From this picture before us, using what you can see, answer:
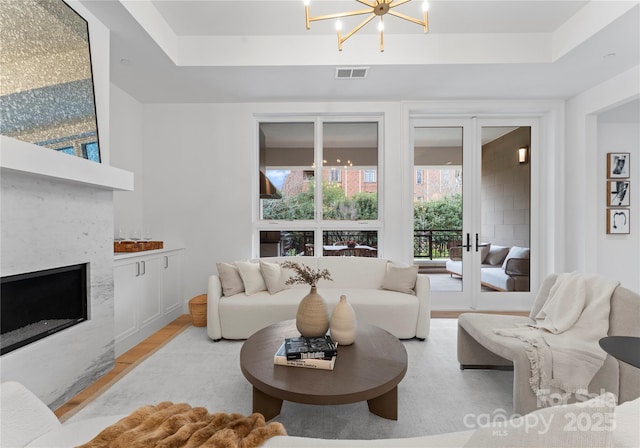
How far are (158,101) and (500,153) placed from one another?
4.62 m

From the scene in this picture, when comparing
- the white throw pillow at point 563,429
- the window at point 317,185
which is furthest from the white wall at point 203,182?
the white throw pillow at point 563,429

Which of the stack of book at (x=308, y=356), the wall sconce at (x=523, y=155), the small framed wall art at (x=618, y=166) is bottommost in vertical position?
the stack of book at (x=308, y=356)

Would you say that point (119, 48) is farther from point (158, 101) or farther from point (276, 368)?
point (276, 368)

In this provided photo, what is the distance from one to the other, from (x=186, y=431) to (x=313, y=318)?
1.25 meters

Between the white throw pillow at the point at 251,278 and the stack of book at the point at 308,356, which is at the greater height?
the white throw pillow at the point at 251,278

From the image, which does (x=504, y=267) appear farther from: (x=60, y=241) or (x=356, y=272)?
(x=60, y=241)

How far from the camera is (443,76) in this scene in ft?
11.1

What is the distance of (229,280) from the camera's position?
3.33 m

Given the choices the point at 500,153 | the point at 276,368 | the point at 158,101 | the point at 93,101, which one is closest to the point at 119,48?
the point at 93,101

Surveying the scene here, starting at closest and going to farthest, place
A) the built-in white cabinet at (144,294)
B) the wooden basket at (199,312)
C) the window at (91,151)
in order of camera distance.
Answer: the window at (91,151)
the built-in white cabinet at (144,294)
the wooden basket at (199,312)

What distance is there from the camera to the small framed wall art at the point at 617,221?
13.0 feet

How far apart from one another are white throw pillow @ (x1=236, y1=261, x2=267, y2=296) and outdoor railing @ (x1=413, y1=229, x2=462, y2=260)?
2179mm

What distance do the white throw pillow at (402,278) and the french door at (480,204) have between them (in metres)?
1.10

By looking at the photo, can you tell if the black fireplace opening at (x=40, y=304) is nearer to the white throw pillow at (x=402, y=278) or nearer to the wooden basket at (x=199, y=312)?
the wooden basket at (x=199, y=312)
